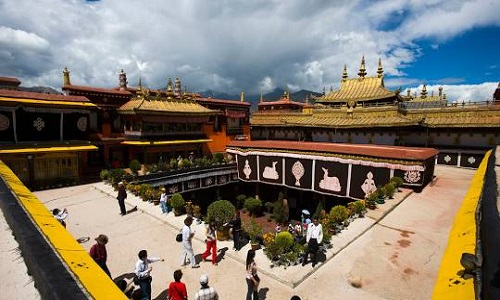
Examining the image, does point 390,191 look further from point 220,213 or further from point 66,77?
point 66,77

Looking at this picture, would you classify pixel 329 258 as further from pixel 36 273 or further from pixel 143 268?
pixel 36 273

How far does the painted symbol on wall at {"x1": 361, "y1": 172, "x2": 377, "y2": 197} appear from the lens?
18.5 meters

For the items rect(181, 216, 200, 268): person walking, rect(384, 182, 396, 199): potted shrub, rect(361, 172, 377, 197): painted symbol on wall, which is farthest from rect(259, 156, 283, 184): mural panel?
rect(181, 216, 200, 268): person walking

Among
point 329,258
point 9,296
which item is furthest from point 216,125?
point 9,296

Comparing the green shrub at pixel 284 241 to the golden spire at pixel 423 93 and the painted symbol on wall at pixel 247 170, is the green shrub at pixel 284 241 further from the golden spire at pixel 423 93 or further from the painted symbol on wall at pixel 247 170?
the golden spire at pixel 423 93

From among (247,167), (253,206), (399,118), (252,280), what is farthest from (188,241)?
(399,118)

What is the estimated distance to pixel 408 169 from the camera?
53.9 ft

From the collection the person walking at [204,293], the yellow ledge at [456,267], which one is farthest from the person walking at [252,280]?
the yellow ledge at [456,267]

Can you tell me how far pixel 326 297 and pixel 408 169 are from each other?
12260mm

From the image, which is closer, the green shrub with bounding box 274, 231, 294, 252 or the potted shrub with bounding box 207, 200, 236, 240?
the green shrub with bounding box 274, 231, 294, 252

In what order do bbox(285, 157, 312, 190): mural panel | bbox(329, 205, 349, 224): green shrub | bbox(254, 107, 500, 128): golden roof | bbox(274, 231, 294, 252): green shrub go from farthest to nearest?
bbox(285, 157, 312, 190): mural panel
bbox(254, 107, 500, 128): golden roof
bbox(329, 205, 349, 224): green shrub
bbox(274, 231, 294, 252): green shrub

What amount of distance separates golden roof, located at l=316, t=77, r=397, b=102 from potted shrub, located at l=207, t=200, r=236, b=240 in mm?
22346

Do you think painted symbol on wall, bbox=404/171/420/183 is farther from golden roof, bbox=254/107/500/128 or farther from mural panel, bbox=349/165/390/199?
golden roof, bbox=254/107/500/128

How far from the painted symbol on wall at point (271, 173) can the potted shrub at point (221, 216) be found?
1315 cm
